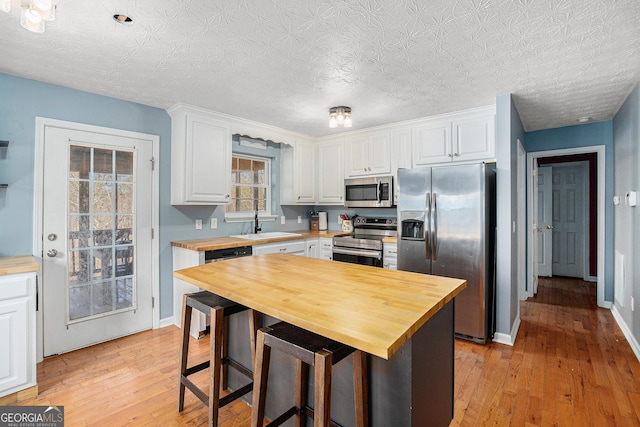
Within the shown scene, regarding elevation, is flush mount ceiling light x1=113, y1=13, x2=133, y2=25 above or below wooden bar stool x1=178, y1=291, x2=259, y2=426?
above

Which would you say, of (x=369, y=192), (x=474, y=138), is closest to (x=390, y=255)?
(x=369, y=192)

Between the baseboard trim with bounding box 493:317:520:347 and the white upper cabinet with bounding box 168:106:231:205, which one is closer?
the baseboard trim with bounding box 493:317:520:347

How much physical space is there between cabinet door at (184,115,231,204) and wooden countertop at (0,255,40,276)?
131cm

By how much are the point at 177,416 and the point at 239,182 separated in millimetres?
2761

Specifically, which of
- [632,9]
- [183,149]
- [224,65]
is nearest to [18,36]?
[224,65]

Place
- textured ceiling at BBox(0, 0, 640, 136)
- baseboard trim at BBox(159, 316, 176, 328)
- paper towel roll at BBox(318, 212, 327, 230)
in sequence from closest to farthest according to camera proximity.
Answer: textured ceiling at BBox(0, 0, 640, 136), baseboard trim at BBox(159, 316, 176, 328), paper towel roll at BBox(318, 212, 327, 230)

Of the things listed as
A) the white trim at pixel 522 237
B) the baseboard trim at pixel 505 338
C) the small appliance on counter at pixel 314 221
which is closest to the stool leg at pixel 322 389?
the baseboard trim at pixel 505 338

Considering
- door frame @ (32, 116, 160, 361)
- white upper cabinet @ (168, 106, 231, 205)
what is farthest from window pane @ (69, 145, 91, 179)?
white upper cabinet @ (168, 106, 231, 205)

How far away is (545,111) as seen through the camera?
3.37m

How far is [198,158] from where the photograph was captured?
3295 mm

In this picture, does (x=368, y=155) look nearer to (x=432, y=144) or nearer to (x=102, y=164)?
(x=432, y=144)

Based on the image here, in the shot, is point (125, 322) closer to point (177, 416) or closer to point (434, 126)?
point (177, 416)

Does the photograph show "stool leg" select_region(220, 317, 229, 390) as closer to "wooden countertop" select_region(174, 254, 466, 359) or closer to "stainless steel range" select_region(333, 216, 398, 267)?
"wooden countertop" select_region(174, 254, 466, 359)

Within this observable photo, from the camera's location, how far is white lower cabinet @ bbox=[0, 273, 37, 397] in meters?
1.99
